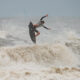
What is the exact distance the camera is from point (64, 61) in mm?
15227

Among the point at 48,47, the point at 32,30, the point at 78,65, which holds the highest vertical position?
the point at 32,30

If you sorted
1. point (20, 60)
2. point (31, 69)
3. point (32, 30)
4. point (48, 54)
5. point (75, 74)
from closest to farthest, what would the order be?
point (75, 74) → point (31, 69) → point (20, 60) → point (48, 54) → point (32, 30)

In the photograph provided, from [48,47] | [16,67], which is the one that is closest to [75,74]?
[16,67]

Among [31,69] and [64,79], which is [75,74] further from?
[31,69]

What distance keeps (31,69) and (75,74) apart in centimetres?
282

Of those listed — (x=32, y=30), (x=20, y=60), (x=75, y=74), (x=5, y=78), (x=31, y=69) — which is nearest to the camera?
(x=5, y=78)

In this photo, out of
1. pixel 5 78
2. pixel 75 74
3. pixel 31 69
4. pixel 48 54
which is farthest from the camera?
pixel 48 54

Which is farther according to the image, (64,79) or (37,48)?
(37,48)

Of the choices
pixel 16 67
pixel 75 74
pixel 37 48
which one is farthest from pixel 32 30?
pixel 75 74

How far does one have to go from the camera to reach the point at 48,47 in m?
16.2

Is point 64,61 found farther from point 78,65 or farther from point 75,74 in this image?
point 75,74

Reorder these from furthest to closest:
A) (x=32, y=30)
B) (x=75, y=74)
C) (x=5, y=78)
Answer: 1. (x=32, y=30)
2. (x=75, y=74)
3. (x=5, y=78)

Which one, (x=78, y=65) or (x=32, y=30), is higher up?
(x=32, y=30)

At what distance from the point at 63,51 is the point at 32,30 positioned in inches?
125
